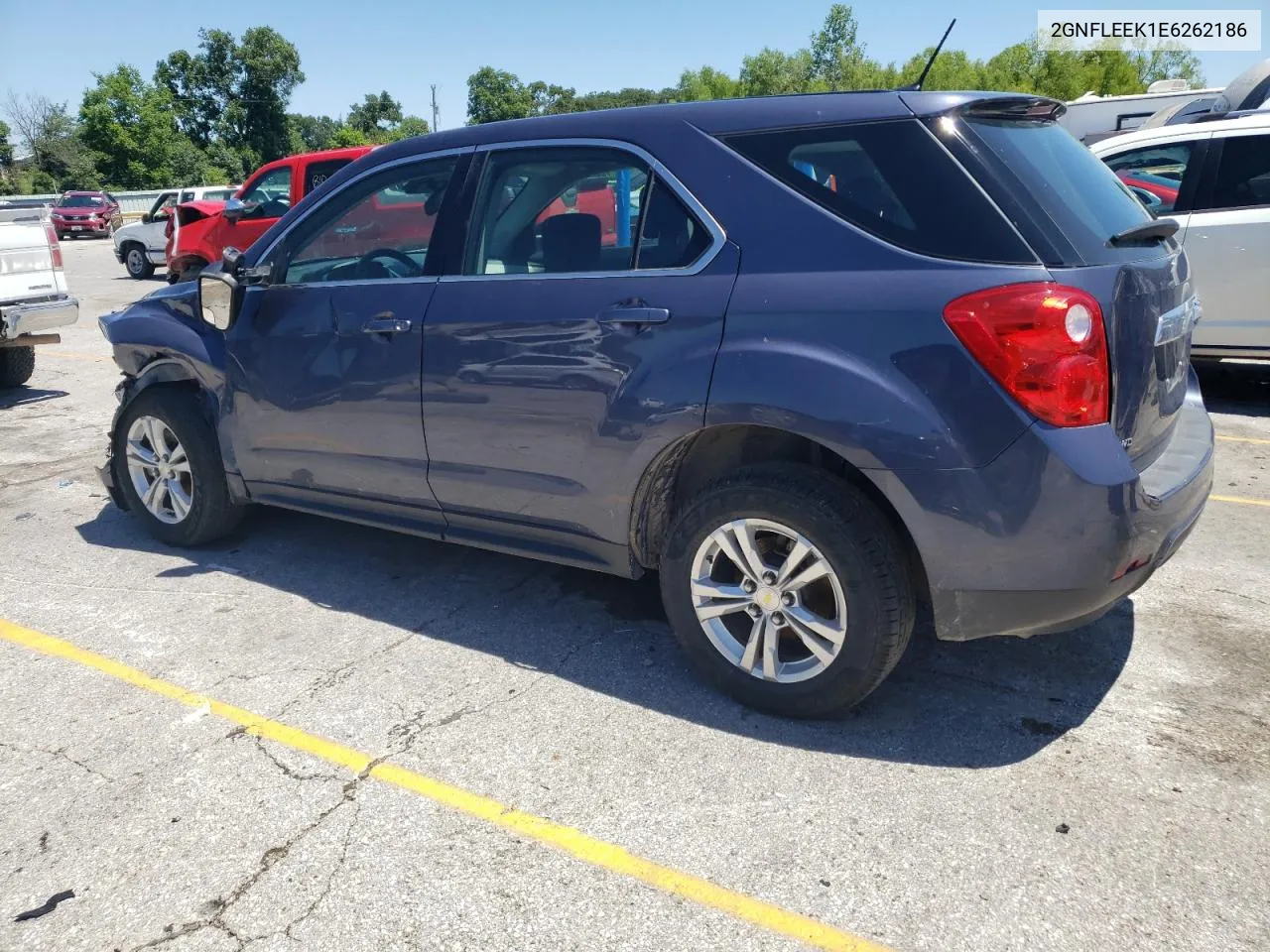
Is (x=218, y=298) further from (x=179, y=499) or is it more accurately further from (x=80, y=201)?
(x=80, y=201)

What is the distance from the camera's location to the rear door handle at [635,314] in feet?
10.6

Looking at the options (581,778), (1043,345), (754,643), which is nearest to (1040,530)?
(1043,345)

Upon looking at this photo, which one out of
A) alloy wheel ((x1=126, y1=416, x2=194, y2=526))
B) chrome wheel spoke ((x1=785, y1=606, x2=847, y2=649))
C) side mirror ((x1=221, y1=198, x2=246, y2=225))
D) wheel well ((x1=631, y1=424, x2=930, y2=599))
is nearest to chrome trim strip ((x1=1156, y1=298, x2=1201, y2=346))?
wheel well ((x1=631, y1=424, x2=930, y2=599))

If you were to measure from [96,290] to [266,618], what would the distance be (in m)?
17.2

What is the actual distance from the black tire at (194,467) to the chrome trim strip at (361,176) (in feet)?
2.82

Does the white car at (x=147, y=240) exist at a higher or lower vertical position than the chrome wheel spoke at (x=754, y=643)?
higher

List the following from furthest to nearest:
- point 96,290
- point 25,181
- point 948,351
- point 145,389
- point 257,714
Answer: point 25,181 → point 96,290 → point 145,389 → point 257,714 → point 948,351

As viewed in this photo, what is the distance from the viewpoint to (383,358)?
156 inches

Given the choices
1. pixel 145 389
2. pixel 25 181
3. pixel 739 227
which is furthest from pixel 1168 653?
pixel 25 181

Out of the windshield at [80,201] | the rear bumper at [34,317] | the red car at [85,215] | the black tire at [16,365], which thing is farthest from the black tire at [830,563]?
the windshield at [80,201]

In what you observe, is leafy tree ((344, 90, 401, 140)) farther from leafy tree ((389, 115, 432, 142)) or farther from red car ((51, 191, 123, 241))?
red car ((51, 191, 123, 241))

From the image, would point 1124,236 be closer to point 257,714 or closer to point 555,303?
point 555,303

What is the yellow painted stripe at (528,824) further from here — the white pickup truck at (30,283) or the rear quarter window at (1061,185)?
the white pickup truck at (30,283)

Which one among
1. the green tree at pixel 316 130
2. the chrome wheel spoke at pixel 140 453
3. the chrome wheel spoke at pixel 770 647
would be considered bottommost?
the chrome wheel spoke at pixel 770 647
